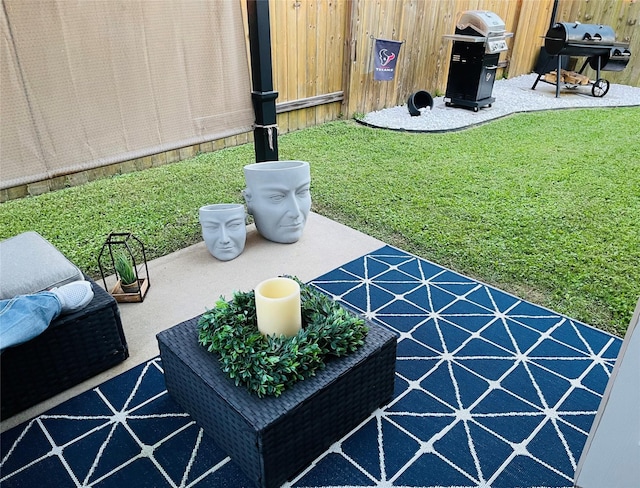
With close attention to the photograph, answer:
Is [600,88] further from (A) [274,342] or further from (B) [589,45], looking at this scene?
(A) [274,342]

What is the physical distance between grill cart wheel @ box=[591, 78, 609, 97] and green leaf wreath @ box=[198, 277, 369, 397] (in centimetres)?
687

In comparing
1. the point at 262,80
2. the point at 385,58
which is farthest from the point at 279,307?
the point at 385,58

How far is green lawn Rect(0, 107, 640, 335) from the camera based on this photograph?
2.63 m

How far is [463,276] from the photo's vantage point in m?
2.58

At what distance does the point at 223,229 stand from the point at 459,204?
183 centimetres

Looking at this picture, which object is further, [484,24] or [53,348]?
[484,24]

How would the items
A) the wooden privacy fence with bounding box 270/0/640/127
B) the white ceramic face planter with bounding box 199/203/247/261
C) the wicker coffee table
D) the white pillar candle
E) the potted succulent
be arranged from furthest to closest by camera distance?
the wooden privacy fence with bounding box 270/0/640/127 < the white ceramic face planter with bounding box 199/203/247/261 < the potted succulent < the white pillar candle < the wicker coffee table

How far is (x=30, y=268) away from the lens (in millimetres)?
1802

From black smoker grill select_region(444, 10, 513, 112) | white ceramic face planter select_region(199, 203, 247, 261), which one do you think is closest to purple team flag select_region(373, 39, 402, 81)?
black smoker grill select_region(444, 10, 513, 112)

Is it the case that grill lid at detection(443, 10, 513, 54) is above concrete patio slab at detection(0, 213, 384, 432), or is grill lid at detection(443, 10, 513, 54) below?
above

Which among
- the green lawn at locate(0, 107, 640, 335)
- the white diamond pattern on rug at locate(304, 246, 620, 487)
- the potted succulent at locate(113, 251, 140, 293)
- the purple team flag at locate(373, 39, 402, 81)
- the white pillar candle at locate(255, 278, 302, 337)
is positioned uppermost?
the purple team flag at locate(373, 39, 402, 81)

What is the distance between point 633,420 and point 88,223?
127 inches

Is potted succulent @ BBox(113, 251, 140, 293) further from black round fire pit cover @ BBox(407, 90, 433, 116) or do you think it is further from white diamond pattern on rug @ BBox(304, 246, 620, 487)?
black round fire pit cover @ BBox(407, 90, 433, 116)

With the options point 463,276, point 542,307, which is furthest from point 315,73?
point 542,307
